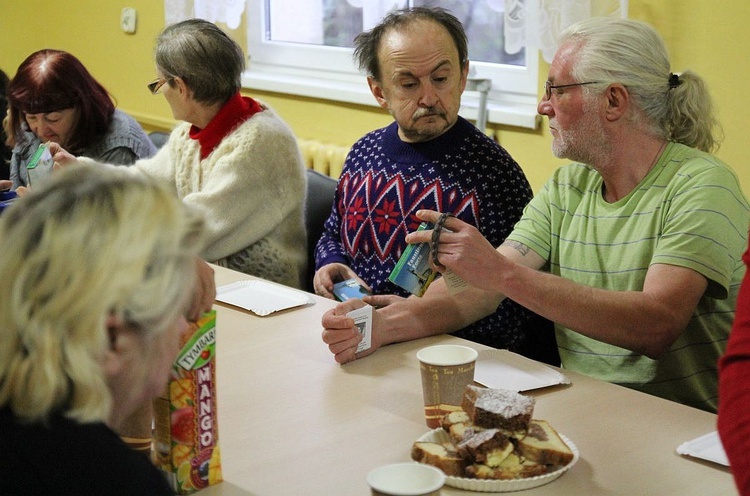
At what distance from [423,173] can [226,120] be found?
65 cm

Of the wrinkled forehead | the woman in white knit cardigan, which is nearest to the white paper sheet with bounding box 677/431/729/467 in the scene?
the wrinkled forehead

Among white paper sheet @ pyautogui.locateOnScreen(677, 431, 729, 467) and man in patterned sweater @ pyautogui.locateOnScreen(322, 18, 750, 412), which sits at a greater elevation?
man in patterned sweater @ pyautogui.locateOnScreen(322, 18, 750, 412)

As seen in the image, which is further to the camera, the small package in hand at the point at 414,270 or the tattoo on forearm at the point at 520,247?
the tattoo on forearm at the point at 520,247

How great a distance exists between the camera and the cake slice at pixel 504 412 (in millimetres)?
1215

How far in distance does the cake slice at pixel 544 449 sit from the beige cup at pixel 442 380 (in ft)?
0.51

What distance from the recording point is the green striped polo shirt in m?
1.75

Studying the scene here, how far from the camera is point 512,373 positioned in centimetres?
160

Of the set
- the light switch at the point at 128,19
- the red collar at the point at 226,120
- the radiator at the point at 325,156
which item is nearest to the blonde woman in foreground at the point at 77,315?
the red collar at the point at 226,120

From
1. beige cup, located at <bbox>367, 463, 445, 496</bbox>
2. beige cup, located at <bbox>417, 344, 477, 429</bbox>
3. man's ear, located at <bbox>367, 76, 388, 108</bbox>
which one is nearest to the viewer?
beige cup, located at <bbox>367, 463, 445, 496</bbox>

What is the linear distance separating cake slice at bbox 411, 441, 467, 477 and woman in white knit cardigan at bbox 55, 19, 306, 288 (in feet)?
4.43

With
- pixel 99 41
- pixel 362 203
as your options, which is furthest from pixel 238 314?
pixel 99 41

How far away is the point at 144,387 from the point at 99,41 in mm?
4176

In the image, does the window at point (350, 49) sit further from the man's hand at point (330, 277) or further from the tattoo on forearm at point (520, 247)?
the tattoo on forearm at point (520, 247)

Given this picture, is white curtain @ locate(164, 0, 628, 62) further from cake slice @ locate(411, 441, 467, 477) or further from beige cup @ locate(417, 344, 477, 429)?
cake slice @ locate(411, 441, 467, 477)
